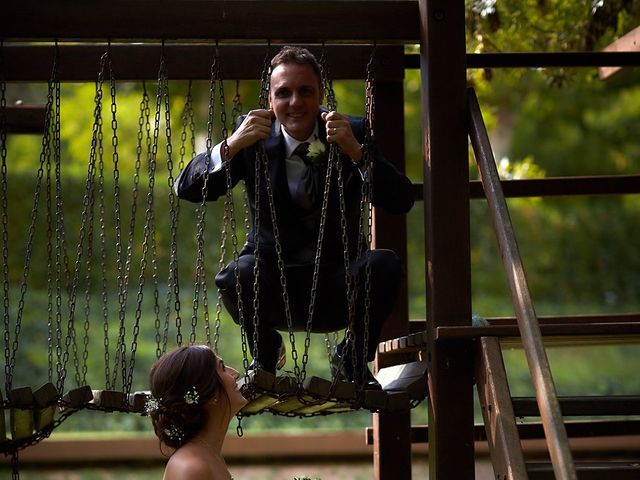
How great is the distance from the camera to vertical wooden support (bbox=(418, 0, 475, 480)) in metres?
4.34

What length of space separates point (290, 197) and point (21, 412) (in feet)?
4.37

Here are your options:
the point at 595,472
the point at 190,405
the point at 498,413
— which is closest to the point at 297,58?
the point at 190,405

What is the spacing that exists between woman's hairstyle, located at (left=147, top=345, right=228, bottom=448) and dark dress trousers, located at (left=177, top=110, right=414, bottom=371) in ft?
1.88

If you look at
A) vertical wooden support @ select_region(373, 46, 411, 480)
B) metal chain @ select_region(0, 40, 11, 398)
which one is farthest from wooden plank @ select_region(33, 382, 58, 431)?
vertical wooden support @ select_region(373, 46, 411, 480)

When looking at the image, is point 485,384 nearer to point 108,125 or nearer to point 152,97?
point 152,97

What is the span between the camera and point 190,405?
12.9 feet

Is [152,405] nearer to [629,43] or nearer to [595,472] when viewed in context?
[595,472]

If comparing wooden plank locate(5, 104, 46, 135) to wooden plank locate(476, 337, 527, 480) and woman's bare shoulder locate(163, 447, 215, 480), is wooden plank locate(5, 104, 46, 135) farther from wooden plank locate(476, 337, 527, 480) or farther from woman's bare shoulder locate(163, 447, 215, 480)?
wooden plank locate(476, 337, 527, 480)

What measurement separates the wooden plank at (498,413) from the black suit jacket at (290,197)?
2.52 feet

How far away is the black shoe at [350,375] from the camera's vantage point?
4.40 metres

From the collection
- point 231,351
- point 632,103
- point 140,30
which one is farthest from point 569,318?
point 632,103

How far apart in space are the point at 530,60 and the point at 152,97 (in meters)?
8.27

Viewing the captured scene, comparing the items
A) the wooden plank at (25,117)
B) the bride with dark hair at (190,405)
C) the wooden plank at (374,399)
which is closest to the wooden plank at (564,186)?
the wooden plank at (374,399)

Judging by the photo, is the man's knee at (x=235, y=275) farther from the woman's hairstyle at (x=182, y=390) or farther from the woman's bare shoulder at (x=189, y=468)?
the woman's bare shoulder at (x=189, y=468)
